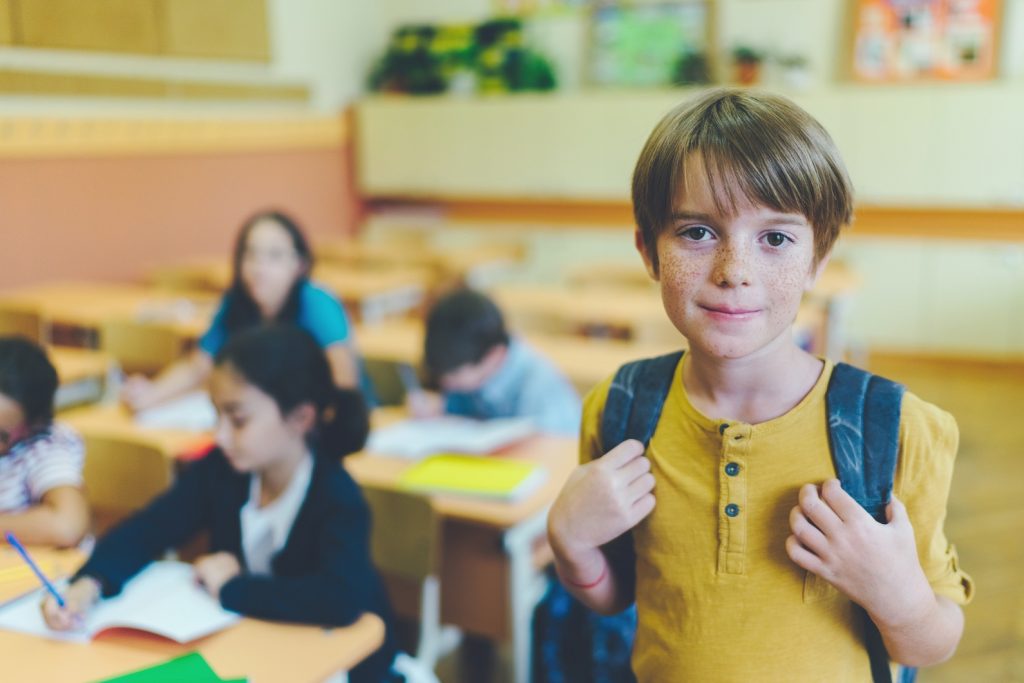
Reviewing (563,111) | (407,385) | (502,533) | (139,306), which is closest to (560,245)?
(563,111)

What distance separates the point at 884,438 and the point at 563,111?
5.58 m

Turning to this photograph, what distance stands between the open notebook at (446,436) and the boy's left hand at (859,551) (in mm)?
1374

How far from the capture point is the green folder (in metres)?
1.06

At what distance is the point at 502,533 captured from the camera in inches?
73.4

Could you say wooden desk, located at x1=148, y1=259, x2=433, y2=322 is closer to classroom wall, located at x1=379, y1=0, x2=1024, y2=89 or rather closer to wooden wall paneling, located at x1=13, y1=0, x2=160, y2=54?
classroom wall, located at x1=379, y1=0, x2=1024, y2=89

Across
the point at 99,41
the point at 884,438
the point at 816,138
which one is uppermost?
the point at 99,41

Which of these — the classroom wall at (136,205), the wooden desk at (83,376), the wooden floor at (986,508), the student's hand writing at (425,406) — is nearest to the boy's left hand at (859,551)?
the wooden floor at (986,508)

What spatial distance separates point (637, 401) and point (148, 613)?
31.4 inches

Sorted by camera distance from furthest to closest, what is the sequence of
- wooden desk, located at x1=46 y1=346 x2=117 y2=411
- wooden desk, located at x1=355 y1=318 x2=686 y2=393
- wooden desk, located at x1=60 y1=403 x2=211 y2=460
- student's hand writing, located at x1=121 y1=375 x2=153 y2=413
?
wooden desk, located at x1=46 y1=346 x2=117 y2=411 → wooden desk, located at x1=355 y1=318 x2=686 y2=393 → student's hand writing, located at x1=121 y1=375 x2=153 y2=413 → wooden desk, located at x1=60 y1=403 x2=211 y2=460

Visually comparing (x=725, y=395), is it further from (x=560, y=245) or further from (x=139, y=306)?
(x=560, y=245)

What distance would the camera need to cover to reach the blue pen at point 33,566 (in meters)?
1.21

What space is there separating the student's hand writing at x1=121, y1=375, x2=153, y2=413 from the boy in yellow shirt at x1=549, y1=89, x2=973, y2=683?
1.97m

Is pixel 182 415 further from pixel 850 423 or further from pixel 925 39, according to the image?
pixel 925 39

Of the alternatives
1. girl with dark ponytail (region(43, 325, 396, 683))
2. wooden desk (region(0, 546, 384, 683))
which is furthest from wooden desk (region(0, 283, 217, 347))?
wooden desk (region(0, 546, 384, 683))
